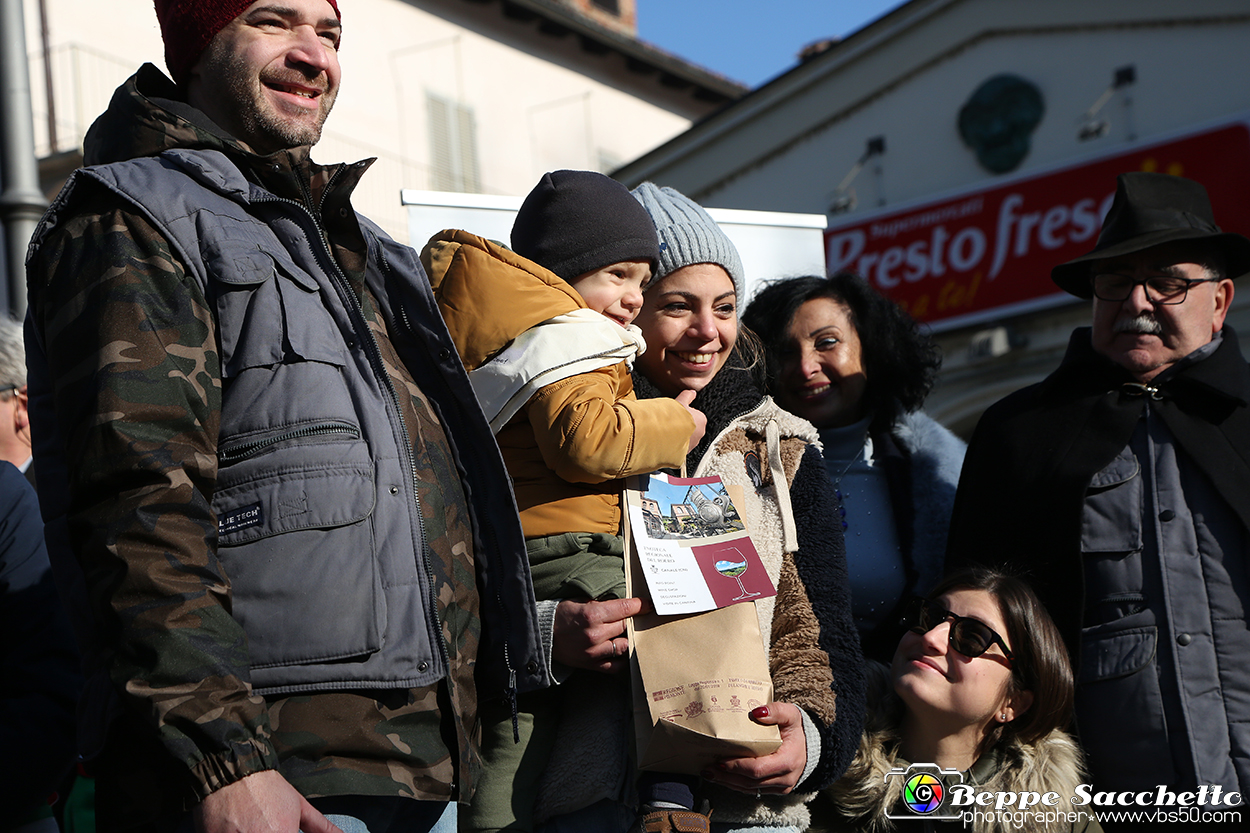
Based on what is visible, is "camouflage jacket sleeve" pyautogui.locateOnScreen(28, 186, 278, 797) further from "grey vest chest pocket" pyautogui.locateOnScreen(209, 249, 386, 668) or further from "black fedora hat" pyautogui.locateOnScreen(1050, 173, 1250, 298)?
"black fedora hat" pyautogui.locateOnScreen(1050, 173, 1250, 298)

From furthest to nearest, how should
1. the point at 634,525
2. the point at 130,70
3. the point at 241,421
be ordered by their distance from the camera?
the point at 130,70
the point at 634,525
the point at 241,421

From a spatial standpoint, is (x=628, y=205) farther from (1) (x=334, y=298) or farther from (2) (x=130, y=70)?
(2) (x=130, y=70)

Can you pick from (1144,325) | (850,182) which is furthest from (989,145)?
(1144,325)

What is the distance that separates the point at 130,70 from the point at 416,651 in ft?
52.3

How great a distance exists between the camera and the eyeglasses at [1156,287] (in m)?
3.48

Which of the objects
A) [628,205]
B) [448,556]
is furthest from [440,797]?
[628,205]

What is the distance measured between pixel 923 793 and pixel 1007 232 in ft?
32.8

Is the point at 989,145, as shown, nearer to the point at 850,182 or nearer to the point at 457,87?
the point at 850,182

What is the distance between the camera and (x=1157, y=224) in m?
3.52

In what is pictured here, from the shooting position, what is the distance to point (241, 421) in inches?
71.1

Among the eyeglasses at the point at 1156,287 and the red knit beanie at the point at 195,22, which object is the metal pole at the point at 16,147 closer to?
the red knit beanie at the point at 195,22

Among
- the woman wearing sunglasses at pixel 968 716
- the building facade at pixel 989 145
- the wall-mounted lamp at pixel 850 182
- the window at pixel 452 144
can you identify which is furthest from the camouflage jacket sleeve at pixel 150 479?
the window at pixel 452 144

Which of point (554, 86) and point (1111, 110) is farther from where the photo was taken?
point (554, 86)

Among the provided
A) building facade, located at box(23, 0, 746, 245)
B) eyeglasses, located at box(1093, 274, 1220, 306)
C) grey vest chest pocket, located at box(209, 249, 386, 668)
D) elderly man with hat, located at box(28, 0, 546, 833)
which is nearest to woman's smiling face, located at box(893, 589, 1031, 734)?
eyeglasses, located at box(1093, 274, 1220, 306)
